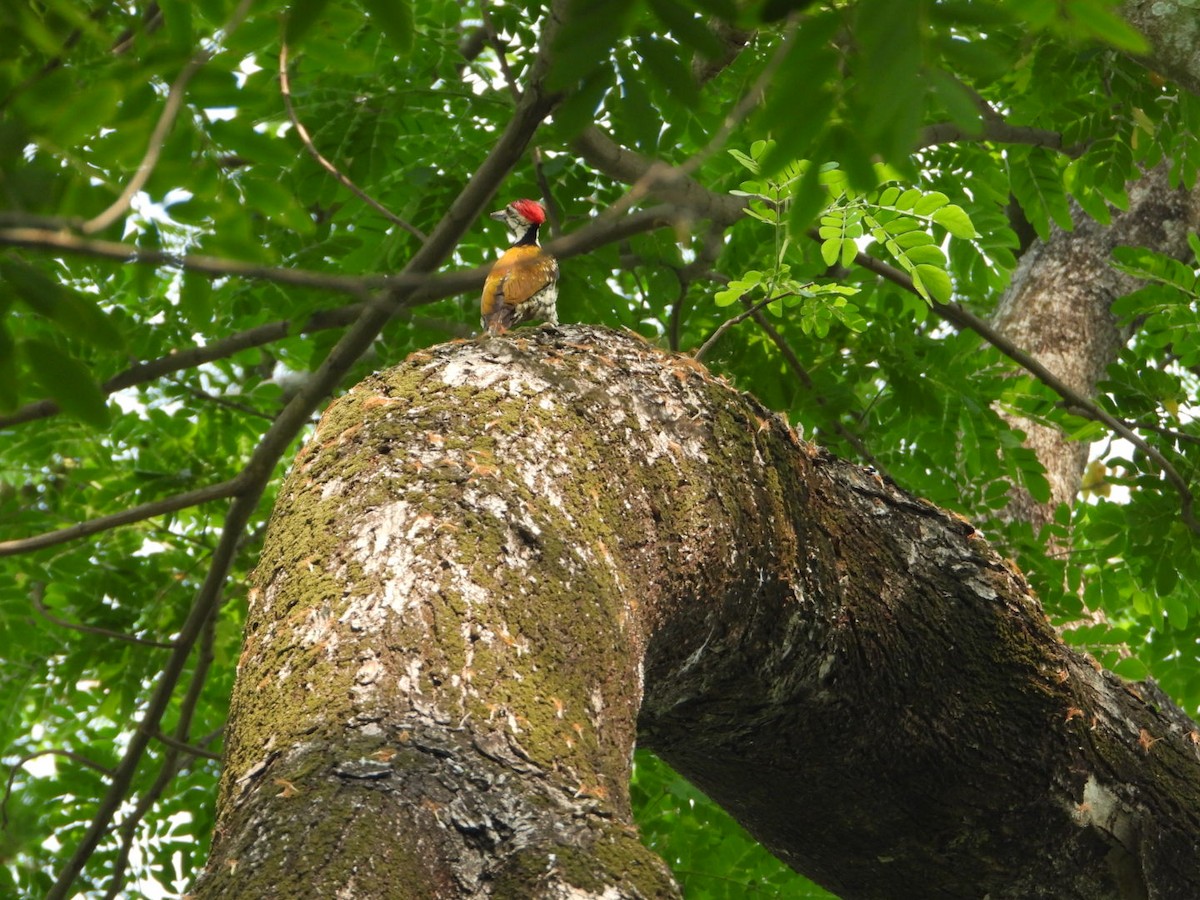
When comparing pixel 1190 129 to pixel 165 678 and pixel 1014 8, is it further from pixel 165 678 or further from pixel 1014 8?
pixel 165 678

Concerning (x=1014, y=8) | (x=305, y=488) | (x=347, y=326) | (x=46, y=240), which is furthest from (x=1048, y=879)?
(x=347, y=326)

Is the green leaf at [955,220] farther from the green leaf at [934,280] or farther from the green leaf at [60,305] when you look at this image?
the green leaf at [60,305]

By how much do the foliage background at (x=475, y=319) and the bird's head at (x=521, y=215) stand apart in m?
0.08

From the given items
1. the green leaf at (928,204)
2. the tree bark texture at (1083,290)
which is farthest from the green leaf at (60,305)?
the tree bark texture at (1083,290)

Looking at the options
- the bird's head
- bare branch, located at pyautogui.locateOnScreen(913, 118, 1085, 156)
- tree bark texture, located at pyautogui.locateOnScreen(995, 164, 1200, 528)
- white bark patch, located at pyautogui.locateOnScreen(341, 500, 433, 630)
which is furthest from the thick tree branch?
tree bark texture, located at pyautogui.locateOnScreen(995, 164, 1200, 528)

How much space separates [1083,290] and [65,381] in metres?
Result: 5.33

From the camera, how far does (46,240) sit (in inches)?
42.8

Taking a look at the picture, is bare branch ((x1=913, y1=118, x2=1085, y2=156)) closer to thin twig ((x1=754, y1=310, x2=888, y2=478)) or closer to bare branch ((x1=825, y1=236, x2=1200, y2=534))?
bare branch ((x1=825, y1=236, x2=1200, y2=534))

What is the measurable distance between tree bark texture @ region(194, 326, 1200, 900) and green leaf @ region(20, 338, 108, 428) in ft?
1.38

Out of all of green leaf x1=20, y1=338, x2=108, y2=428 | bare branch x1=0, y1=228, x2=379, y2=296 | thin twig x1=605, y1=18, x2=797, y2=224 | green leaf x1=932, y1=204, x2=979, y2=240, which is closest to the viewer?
bare branch x1=0, y1=228, x2=379, y2=296

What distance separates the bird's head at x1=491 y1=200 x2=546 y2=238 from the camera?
4848mm

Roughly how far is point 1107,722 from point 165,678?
3009 mm

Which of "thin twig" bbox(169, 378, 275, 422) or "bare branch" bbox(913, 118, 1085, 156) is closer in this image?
"bare branch" bbox(913, 118, 1085, 156)

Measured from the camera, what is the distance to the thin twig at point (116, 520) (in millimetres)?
3539
